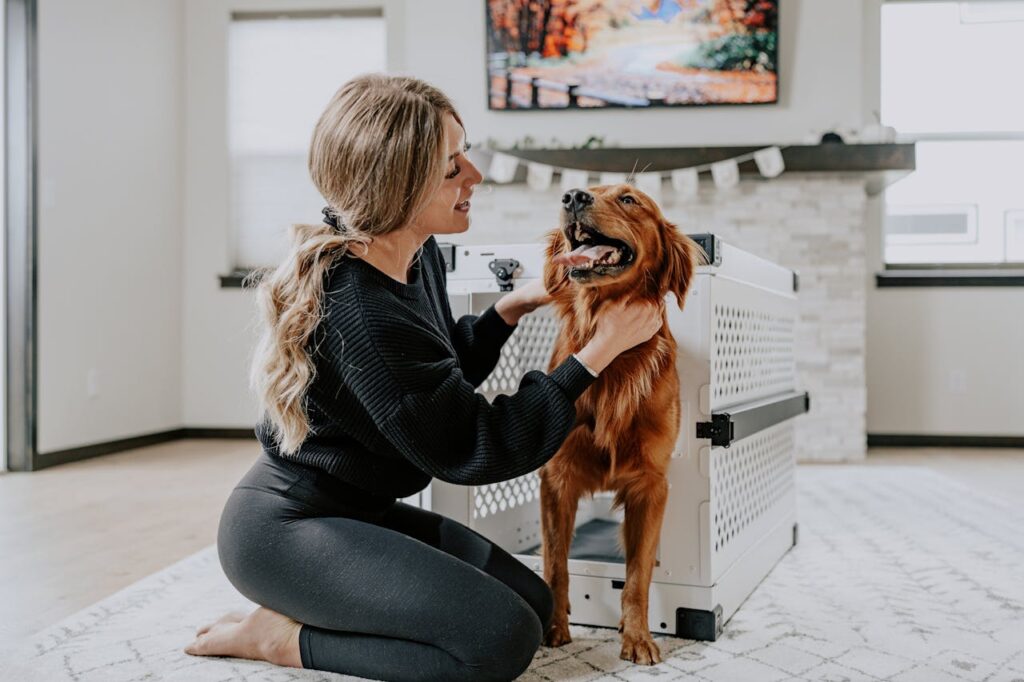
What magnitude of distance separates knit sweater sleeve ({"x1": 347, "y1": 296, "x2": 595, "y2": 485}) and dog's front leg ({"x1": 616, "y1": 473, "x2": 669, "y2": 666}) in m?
0.28

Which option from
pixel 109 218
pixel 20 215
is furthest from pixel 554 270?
pixel 109 218

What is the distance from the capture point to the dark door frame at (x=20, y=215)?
141 inches

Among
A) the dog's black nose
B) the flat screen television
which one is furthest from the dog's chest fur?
the flat screen television

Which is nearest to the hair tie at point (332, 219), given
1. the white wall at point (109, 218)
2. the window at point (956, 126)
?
the white wall at point (109, 218)

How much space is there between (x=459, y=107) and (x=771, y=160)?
156 cm

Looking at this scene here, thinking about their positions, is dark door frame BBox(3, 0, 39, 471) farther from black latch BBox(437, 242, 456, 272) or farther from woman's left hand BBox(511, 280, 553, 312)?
woman's left hand BBox(511, 280, 553, 312)

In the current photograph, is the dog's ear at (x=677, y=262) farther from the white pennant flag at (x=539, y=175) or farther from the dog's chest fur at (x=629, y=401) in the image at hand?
the white pennant flag at (x=539, y=175)

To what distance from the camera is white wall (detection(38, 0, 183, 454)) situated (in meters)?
3.75

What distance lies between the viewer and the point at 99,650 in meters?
1.48

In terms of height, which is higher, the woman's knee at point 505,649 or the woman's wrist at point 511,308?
the woman's wrist at point 511,308

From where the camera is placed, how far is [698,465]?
157cm

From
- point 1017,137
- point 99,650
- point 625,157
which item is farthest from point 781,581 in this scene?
point 1017,137

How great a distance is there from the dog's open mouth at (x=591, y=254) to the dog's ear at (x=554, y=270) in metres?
0.07

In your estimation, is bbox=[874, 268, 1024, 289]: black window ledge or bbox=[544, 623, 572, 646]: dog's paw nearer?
bbox=[544, 623, 572, 646]: dog's paw
